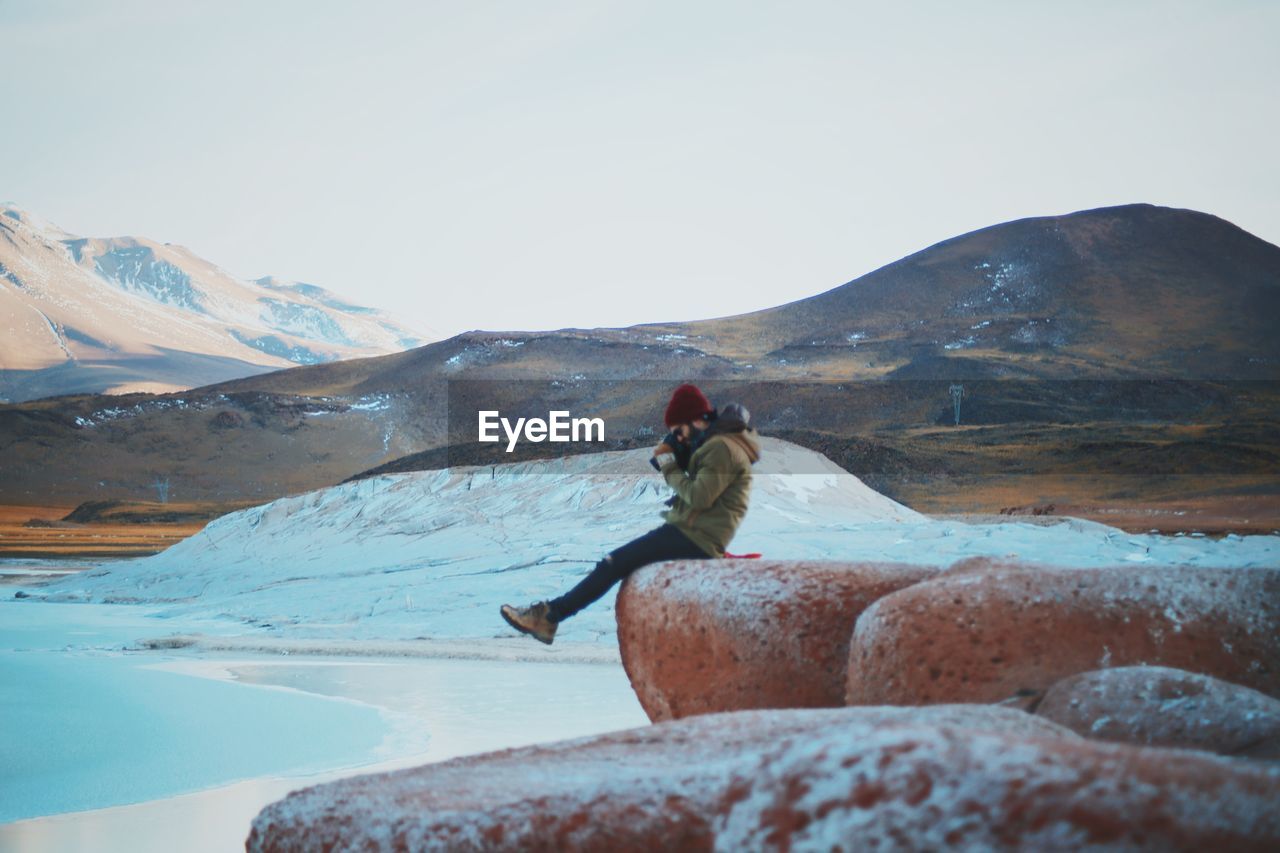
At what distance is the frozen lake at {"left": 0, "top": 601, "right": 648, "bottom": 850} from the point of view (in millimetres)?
5254

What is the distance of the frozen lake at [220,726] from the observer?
525 centimetres

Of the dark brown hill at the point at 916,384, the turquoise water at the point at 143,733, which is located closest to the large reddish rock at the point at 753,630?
the turquoise water at the point at 143,733

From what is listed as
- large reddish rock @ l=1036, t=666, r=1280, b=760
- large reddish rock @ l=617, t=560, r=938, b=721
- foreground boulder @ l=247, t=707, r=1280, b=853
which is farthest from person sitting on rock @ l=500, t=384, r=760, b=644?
foreground boulder @ l=247, t=707, r=1280, b=853

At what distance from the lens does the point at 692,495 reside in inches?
215

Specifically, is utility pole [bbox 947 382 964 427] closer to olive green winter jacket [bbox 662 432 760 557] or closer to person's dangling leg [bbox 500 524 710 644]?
olive green winter jacket [bbox 662 432 760 557]

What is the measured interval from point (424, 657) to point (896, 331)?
6234 centimetres

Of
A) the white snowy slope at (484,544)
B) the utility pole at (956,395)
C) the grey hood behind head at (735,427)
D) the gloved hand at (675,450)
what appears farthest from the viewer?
the utility pole at (956,395)

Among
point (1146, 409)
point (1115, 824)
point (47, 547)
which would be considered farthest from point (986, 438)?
point (1115, 824)

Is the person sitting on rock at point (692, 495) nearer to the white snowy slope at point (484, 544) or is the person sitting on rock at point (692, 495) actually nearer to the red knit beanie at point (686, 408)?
the red knit beanie at point (686, 408)

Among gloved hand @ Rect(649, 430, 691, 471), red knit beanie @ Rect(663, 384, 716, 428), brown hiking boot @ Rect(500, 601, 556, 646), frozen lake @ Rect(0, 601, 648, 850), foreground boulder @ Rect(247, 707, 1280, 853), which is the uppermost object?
red knit beanie @ Rect(663, 384, 716, 428)

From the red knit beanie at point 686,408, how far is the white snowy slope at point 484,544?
18.5 feet

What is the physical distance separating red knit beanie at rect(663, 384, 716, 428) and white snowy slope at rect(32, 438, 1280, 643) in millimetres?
5634

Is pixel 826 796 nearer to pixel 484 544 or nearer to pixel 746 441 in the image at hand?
pixel 746 441

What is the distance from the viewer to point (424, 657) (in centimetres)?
1091
